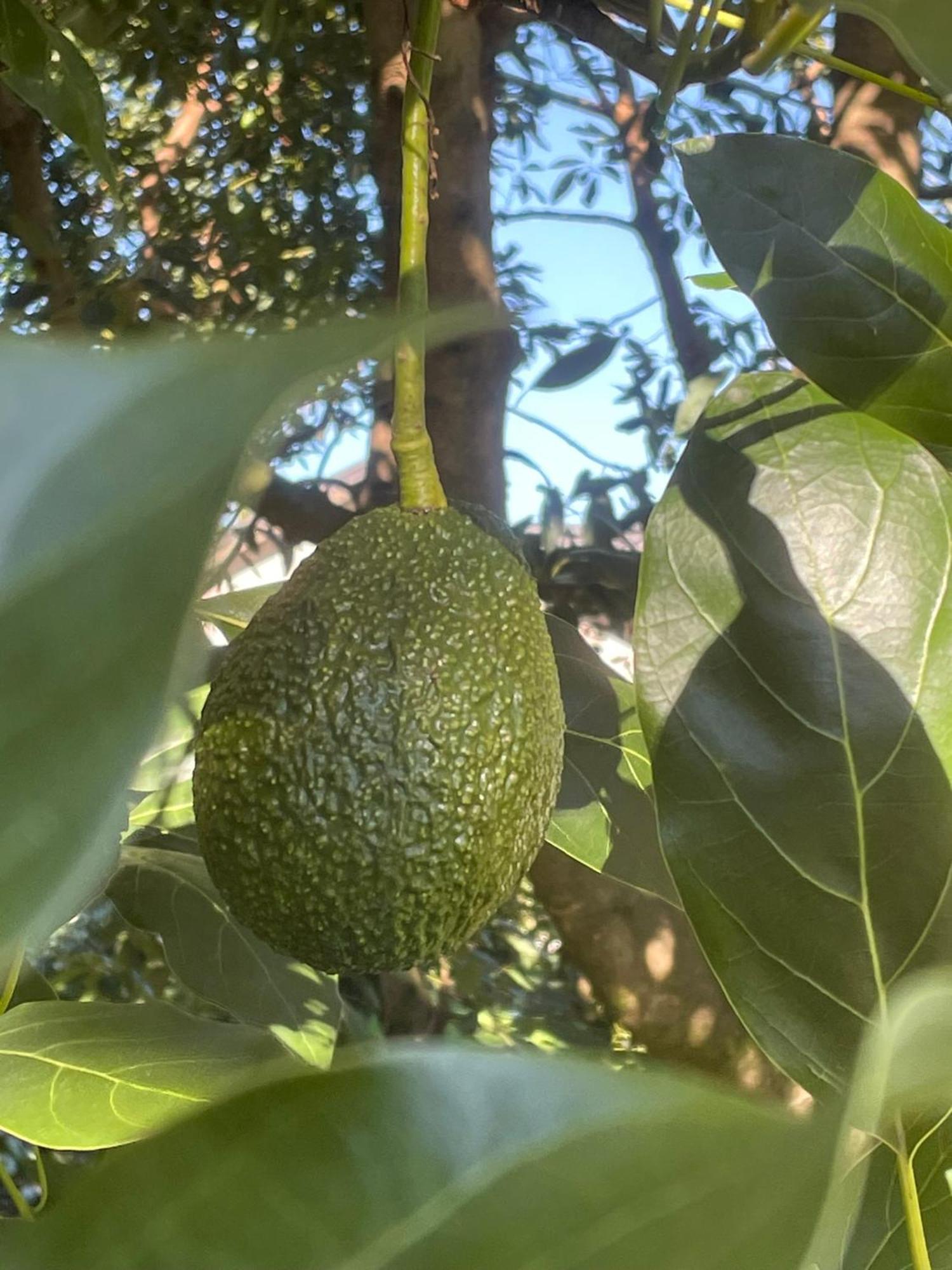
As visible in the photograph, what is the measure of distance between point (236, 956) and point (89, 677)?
1.62 feet

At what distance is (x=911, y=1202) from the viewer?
275 mm

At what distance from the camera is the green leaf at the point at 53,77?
15.6 inches

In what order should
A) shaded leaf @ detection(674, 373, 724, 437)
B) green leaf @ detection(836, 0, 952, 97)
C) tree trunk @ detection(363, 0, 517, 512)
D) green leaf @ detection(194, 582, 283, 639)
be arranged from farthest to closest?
1. shaded leaf @ detection(674, 373, 724, 437)
2. tree trunk @ detection(363, 0, 517, 512)
3. green leaf @ detection(194, 582, 283, 639)
4. green leaf @ detection(836, 0, 952, 97)

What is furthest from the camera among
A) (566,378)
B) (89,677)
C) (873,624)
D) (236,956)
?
(566,378)

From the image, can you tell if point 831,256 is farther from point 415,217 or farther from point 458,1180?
point 458,1180

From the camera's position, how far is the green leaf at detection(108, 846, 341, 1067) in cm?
54

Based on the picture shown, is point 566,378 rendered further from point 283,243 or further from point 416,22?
point 416,22

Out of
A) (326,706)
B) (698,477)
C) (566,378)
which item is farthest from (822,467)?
(566,378)

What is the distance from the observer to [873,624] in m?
0.28

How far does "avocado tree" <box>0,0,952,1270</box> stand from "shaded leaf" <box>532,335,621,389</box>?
475mm

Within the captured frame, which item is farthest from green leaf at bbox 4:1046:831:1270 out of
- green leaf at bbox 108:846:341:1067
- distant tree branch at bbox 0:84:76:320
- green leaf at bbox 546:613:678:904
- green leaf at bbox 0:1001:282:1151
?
distant tree branch at bbox 0:84:76:320

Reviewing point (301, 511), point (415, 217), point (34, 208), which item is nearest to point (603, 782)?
point (415, 217)

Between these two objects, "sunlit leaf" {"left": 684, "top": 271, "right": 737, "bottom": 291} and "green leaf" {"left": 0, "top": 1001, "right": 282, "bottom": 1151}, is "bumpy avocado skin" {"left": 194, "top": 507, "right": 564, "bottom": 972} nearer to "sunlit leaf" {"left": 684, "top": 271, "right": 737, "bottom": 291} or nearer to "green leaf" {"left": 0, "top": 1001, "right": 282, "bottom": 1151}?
"green leaf" {"left": 0, "top": 1001, "right": 282, "bottom": 1151}

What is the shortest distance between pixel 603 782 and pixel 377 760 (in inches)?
7.2
